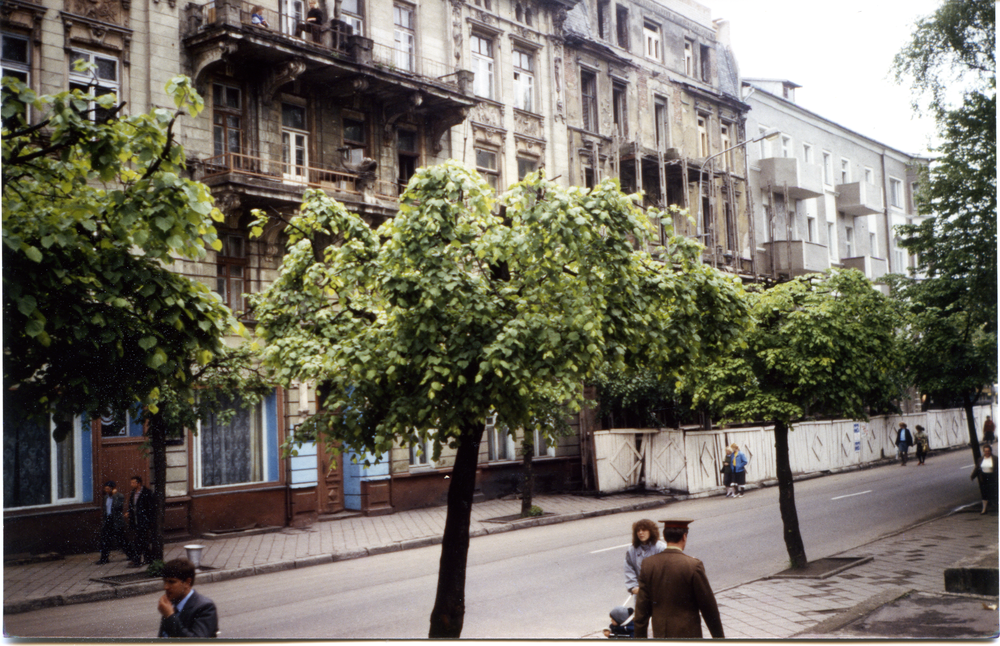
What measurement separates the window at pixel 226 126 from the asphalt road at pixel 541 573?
16.9 feet

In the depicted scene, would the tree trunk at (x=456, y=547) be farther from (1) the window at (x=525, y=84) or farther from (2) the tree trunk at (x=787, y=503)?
(1) the window at (x=525, y=84)

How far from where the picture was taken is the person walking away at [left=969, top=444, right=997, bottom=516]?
7.68 m

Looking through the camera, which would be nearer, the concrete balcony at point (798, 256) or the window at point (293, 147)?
the concrete balcony at point (798, 256)

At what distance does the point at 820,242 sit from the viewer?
998cm

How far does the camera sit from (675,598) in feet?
17.5

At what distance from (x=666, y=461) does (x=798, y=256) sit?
170 inches

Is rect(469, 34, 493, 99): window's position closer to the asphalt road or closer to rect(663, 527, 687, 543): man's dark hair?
the asphalt road

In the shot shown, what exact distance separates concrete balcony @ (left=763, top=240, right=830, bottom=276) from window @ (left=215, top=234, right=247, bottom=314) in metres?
6.39

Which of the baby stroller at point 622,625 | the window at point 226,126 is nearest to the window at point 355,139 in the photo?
the window at point 226,126

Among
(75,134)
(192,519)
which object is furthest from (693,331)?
(192,519)

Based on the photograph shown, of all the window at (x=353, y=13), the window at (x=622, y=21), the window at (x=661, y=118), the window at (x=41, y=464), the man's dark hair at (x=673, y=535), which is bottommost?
the man's dark hair at (x=673, y=535)

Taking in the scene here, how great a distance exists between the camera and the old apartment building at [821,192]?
8641 mm

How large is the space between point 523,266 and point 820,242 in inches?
206

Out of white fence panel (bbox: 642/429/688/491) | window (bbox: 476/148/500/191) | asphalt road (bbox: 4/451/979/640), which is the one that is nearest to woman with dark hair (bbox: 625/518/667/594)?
asphalt road (bbox: 4/451/979/640)
